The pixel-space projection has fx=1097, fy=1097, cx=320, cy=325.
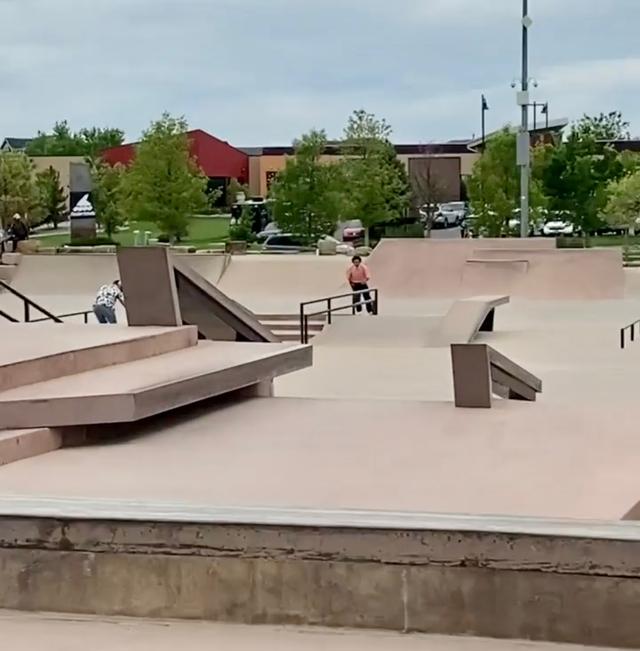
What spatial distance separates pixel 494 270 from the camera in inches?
1045

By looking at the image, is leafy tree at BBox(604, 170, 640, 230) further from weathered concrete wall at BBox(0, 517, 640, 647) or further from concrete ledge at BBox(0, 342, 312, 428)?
weathered concrete wall at BBox(0, 517, 640, 647)

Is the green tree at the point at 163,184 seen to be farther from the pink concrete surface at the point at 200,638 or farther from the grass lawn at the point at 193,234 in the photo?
the pink concrete surface at the point at 200,638

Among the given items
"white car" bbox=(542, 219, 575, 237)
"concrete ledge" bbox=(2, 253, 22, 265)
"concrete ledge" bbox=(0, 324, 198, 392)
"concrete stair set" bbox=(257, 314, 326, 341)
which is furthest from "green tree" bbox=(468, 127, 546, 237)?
"concrete ledge" bbox=(0, 324, 198, 392)

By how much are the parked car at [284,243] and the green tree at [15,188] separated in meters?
16.3

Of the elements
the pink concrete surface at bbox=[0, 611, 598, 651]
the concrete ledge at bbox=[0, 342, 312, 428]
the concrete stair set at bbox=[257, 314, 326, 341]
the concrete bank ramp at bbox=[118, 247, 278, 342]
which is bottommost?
the concrete stair set at bbox=[257, 314, 326, 341]

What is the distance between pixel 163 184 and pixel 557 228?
18017 mm

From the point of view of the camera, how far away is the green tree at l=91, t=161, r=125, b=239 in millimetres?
55125

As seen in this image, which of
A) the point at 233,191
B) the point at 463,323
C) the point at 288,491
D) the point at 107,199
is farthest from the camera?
the point at 233,191

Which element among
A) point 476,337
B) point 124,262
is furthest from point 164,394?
point 476,337

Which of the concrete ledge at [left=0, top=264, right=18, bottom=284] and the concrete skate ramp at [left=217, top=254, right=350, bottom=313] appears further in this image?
the concrete ledge at [left=0, top=264, right=18, bottom=284]

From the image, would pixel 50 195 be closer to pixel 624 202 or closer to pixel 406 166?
pixel 406 166

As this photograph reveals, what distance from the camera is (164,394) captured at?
274 inches

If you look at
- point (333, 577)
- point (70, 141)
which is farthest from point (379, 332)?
point (70, 141)

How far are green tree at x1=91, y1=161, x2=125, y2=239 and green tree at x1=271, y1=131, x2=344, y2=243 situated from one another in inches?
473
